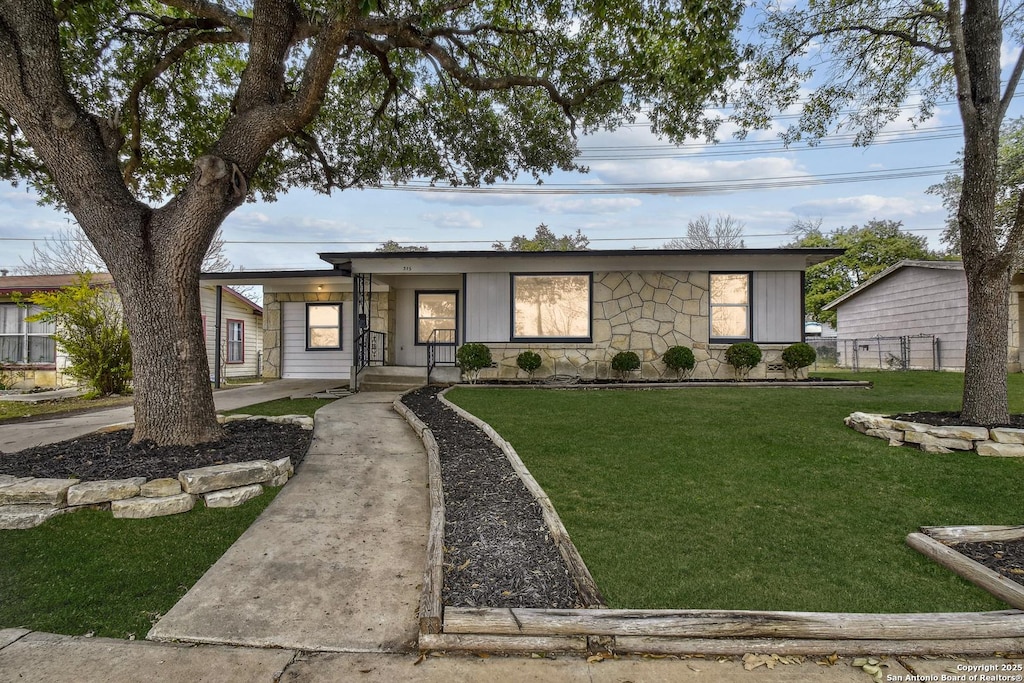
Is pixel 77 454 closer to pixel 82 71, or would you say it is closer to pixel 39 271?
pixel 82 71

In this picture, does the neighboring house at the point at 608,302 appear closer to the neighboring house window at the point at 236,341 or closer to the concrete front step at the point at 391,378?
the concrete front step at the point at 391,378

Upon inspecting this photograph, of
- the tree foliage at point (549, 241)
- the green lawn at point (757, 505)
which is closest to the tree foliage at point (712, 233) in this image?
the tree foliage at point (549, 241)

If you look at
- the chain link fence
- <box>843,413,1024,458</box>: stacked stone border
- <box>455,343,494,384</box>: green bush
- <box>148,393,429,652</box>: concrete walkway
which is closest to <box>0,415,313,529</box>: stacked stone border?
<box>148,393,429,652</box>: concrete walkway

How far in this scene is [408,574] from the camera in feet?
8.69

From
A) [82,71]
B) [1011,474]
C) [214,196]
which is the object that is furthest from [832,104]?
[82,71]

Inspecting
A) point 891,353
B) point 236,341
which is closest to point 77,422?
point 236,341

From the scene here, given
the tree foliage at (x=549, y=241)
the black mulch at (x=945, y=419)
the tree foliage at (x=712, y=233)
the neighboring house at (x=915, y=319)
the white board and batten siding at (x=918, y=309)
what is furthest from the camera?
the tree foliage at (x=549, y=241)

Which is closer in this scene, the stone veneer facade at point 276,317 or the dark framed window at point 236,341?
the stone veneer facade at point 276,317

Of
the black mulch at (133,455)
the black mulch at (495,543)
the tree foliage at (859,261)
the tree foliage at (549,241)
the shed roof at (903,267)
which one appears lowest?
→ the black mulch at (495,543)

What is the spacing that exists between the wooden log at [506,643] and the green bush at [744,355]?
9.30 metres

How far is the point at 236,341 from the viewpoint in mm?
16375

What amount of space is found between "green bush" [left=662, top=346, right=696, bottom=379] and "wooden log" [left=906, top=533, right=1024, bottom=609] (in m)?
7.25

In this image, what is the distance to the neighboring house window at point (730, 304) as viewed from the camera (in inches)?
420

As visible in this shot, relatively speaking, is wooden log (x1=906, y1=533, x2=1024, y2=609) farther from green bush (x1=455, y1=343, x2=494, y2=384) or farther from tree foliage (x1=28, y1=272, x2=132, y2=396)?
tree foliage (x1=28, y1=272, x2=132, y2=396)
